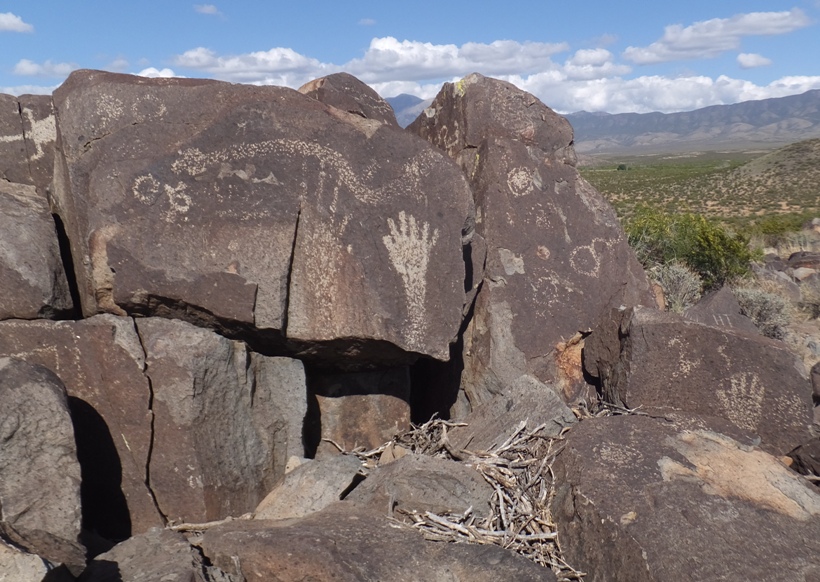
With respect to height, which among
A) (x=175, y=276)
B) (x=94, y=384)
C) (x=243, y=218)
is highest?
(x=243, y=218)

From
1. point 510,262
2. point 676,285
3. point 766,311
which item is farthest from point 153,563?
point 766,311

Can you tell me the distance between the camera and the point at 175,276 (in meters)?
3.65

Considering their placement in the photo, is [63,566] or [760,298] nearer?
[63,566]

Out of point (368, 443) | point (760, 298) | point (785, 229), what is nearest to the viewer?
point (368, 443)

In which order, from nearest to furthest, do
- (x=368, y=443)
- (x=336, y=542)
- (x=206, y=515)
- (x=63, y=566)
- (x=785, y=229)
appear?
(x=63, y=566), (x=336, y=542), (x=206, y=515), (x=368, y=443), (x=785, y=229)

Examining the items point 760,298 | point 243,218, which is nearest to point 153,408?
point 243,218

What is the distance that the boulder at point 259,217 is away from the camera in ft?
12.1

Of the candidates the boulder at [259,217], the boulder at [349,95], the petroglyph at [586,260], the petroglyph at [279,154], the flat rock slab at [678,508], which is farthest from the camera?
the boulder at [349,95]

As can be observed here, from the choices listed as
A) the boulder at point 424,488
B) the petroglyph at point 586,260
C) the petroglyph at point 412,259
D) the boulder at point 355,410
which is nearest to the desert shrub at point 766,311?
the petroglyph at point 586,260

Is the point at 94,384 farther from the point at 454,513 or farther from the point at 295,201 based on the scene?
the point at 454,513

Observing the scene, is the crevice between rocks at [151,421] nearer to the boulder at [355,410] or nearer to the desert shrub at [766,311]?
the boulder at [355,410]

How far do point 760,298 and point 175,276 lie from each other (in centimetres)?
661

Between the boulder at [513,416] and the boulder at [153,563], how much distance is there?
1620 mm

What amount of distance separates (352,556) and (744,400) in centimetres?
277
